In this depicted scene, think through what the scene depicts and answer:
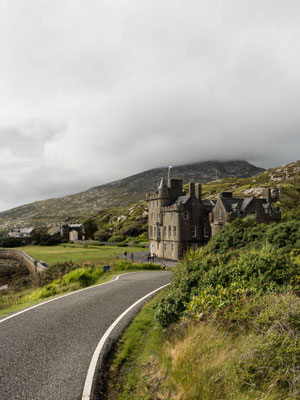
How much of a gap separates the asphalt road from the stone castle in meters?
36.6

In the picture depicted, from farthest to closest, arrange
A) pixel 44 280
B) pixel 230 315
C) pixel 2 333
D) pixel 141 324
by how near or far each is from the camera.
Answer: pixel 44 280, pixel 141 324, pixel 2 333, pixel 230 315

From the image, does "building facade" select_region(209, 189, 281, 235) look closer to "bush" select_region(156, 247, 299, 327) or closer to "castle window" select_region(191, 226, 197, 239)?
"castle window" select_region(191, 226, 197, 239)

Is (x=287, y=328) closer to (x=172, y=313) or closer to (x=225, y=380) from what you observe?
(x=225, y=380)

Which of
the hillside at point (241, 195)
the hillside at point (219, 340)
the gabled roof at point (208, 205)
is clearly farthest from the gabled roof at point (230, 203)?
the hillside at point (219, 340)

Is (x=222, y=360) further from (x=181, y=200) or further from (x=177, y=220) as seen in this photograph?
(x=181, y=200)

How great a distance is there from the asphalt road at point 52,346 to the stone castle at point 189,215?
3663 cm

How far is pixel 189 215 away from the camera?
50.3 meters

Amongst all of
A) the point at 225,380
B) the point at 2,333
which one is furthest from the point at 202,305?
the point at 2,333

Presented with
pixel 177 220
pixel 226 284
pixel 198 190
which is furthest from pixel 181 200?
pixel 226 284

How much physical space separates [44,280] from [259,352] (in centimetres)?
2629

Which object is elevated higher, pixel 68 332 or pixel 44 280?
pixel 68 332

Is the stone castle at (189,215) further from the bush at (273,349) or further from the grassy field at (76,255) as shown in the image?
the bush at (273,349)

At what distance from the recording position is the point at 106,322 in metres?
9.66

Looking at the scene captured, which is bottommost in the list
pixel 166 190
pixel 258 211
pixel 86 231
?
pixel 86 231
